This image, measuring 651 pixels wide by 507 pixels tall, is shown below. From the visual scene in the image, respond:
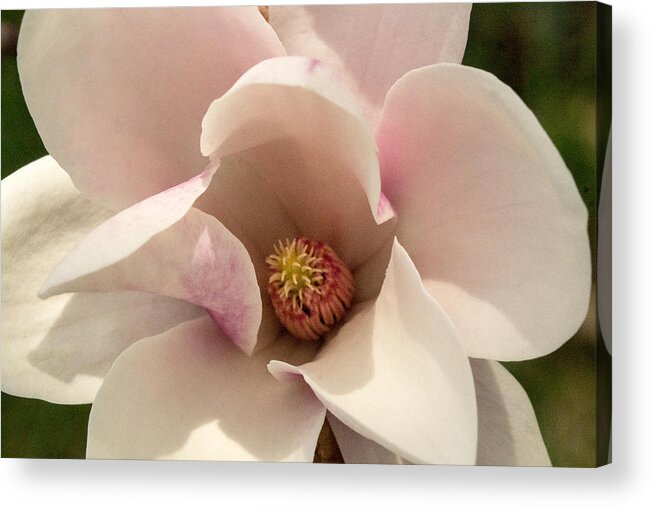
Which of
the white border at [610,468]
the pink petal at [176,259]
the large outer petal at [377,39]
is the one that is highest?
the large outer petal at [377,39]

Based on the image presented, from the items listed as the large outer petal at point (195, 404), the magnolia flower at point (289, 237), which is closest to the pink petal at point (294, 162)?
the magnolia flower at point (289, 237)

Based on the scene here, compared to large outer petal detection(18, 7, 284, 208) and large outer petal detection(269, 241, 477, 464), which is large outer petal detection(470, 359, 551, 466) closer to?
large outer petal detection(269, 241, 477, 464)

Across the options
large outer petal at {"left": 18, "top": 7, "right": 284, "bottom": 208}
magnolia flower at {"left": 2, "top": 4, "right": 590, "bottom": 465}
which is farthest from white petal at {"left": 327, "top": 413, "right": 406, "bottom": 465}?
large outer petal at {"left": 18, "top": 7, "right": 284, "bottom": 208}

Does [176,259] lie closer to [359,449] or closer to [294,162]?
[294,162]

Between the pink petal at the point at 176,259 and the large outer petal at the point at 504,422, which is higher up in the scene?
the pink petal at the point at 176,259

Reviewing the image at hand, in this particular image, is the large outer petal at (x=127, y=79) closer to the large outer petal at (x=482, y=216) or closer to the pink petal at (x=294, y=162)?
the pink petal at (x=294, y=162)

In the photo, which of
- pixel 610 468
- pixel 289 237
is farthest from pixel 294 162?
pixel 610 468

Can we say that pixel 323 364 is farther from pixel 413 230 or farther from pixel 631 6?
pixel 631 6
